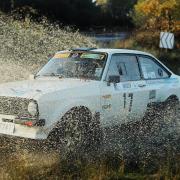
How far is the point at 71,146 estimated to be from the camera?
797cm

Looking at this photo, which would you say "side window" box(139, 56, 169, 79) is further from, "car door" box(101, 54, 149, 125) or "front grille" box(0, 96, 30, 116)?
"front grille" box(0, 96, 30, 116)

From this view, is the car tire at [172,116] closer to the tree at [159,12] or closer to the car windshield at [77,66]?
the car windshield at [77,66]

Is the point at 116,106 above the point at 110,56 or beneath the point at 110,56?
beneath

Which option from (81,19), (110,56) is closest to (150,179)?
(110,56)

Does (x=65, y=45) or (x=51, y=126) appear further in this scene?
(x=65, y=45)

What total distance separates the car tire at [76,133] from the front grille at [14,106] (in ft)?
1.73

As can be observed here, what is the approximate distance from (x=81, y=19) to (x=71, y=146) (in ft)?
168

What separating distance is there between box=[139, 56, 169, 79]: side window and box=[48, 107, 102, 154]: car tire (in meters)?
1.96

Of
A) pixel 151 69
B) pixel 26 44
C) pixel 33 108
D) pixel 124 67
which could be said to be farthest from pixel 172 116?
pixel 26 44

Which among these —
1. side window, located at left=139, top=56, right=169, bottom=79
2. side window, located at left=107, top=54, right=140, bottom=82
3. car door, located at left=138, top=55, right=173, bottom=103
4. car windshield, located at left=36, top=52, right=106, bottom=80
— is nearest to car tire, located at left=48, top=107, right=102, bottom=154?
car windshield, located at left=36, top=52, right=106, bottom=80

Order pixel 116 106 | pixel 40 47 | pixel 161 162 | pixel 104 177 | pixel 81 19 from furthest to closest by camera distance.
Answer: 1. pixel 81 19
2. pixel 40 47
3. pixel 116 106
4. pixel 161 162
5. pixel 104 177

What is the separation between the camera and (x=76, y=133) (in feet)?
26.6

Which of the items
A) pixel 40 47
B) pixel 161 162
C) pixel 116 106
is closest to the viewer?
pixel 161 162

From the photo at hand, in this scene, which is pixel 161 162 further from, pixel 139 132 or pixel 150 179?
pixel 139 132
